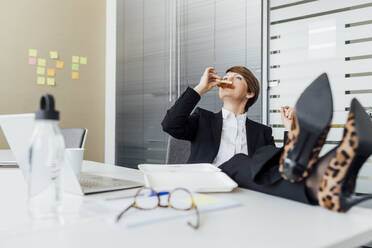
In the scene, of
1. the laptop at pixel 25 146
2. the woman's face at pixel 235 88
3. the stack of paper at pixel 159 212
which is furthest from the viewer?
the woman's face at pixel 235 88

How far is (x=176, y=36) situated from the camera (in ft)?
11.2

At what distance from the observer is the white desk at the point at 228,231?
563mm

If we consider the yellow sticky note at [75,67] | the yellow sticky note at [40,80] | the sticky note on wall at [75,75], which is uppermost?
the yellow sticky note at [75,67]

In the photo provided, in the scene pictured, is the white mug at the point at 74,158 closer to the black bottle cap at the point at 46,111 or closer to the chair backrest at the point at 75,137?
the black bottle cap at the point at 46,111

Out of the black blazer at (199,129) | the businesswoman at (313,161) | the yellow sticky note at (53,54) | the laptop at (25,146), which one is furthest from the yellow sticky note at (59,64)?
the businesswoman at (313,161)

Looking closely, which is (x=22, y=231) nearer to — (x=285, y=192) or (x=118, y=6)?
(x=285, y=192)

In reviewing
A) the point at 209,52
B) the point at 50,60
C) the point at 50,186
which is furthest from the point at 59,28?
the point at 50,186

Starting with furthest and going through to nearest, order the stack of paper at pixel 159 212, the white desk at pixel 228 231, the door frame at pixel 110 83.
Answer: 1. the door frame at pixel 110 83
2. the stack of paper at pixel 159 212
3. the white desk at pixel 228 231

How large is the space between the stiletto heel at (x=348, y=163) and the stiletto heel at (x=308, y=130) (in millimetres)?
45

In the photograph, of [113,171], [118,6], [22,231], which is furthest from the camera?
[118,6]

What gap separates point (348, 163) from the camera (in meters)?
0.74

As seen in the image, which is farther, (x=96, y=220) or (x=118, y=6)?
(x=118, y=6)

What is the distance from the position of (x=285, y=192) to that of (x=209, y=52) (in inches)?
92.9

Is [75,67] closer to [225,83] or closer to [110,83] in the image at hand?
[110,83]
